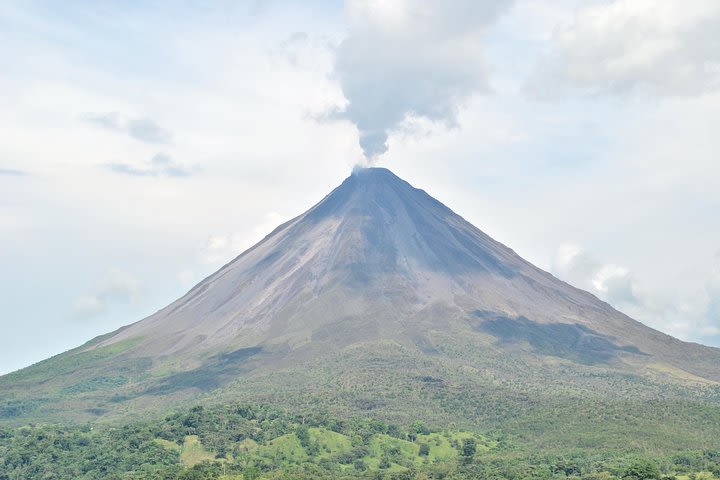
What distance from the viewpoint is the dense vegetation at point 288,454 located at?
9775 centimetres

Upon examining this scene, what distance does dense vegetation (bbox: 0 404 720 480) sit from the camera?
321 ft

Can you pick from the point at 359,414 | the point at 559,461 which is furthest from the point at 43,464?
the point at 559,461

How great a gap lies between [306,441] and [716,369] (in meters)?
114

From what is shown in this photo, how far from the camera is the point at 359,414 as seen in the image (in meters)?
138

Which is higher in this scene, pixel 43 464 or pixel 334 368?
pixel 334 368

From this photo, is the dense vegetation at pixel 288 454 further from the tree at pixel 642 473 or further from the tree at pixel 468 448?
the tree at pixel 642 473

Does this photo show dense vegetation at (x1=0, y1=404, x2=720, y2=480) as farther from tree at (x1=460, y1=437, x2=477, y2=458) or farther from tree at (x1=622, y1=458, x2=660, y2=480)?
tree at (x1=622, y1=458, x2=660, y2=480)

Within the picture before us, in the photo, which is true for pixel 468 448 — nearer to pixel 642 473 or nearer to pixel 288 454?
pixel 288 454

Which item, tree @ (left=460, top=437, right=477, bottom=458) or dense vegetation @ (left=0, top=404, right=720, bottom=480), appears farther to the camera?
tree @ (left=460, top=437, right=477, bottom=458)

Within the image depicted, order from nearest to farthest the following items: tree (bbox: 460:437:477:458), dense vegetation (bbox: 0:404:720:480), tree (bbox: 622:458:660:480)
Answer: tree (bbox: 622:458:660:480)
dense vegetation (bbox: 0:404:720:480)
tree (bbox: 460:437:477:458)

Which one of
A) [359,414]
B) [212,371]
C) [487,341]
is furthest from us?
[487,341]

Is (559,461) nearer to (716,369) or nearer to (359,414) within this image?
(359,414)

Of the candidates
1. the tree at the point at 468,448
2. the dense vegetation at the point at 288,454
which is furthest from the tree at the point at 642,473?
the tree at the point at 468,448

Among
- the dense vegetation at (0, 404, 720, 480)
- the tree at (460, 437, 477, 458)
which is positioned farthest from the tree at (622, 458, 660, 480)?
the tree at (460, 437, 477, 458)
